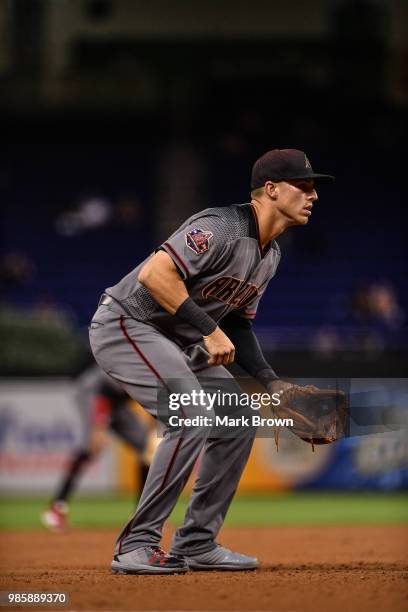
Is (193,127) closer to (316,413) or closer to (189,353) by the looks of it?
(189,353)

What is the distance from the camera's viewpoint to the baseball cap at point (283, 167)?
4.71m

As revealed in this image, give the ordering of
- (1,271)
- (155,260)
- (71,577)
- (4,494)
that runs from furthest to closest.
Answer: (1,271)
(4,494)
(71,577)
(155,260)

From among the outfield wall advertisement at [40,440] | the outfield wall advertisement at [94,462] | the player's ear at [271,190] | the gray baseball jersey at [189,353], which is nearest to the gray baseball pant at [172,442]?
the gray baseball jersey at [189,353]

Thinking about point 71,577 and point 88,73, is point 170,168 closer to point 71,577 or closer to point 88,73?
point 88,73

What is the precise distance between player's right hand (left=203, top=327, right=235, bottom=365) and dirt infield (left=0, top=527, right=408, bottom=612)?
93 cm

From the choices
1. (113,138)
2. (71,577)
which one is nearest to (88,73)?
(113,138)

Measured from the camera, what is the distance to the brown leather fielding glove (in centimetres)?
457

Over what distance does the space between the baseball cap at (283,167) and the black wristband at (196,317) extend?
71 centimetres

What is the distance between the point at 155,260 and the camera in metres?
4.46

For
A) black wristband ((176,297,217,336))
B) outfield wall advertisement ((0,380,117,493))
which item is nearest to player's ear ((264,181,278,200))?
black wristband ((176,297,217,336))

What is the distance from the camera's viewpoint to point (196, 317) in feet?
14.7

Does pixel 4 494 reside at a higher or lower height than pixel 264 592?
lower

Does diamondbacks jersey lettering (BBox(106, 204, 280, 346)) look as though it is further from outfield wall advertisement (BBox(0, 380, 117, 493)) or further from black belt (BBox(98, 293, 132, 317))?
outfield wall advertisement (BBox(0, 380, 117, 493))

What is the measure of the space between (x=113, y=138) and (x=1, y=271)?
3.73m
